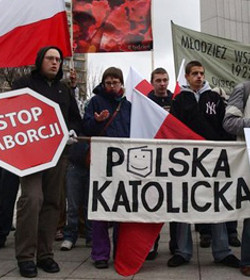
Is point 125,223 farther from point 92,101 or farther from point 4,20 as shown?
point 4,20

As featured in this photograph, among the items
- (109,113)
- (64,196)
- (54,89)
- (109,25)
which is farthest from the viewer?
(109,25)

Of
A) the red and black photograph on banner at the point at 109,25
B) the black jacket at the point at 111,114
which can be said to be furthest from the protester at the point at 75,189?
the red and black photograph on banner at the point at 109,25

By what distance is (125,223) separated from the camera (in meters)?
4.42

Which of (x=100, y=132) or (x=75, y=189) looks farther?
(x=75, y=189)

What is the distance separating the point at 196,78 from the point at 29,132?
5.67 ft

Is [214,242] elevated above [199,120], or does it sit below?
below

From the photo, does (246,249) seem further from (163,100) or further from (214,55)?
(214,55)

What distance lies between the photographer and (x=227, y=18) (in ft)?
39.5

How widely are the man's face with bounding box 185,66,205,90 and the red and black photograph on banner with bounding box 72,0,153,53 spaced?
2.00 metres

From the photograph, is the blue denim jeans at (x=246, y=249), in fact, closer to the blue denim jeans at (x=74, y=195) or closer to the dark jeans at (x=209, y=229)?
the dark jeans at (x=209, y=229)

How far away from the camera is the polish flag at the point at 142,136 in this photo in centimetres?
431

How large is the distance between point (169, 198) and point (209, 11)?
870 cm

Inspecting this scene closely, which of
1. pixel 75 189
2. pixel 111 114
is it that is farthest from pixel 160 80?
pixel 75 189

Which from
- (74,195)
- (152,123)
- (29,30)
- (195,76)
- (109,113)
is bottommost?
(74,195)
